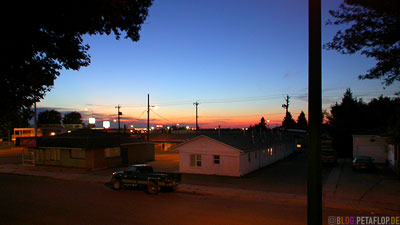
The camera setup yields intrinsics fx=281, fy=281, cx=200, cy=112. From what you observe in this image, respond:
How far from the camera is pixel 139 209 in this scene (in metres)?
13.2

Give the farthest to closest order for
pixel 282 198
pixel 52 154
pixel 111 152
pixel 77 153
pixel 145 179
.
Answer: pixel 52 154, pixel 111 152, pixel 77 153, pixel 145 179, pixel 282 198

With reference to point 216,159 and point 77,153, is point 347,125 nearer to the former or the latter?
point 216,159

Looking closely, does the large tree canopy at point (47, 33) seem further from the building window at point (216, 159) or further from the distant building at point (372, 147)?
the distant building at point (372, 147)

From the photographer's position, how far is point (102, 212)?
41.3ft

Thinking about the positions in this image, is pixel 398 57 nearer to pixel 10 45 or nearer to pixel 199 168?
pixel 10 45

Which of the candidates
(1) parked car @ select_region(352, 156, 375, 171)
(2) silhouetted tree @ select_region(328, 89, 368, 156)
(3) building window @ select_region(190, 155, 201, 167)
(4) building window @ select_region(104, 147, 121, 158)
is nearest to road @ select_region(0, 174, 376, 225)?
→ (3) building window @ select_region(190, 155, 201, 167)

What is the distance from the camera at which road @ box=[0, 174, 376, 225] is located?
11.4 metres

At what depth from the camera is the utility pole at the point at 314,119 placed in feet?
13.1

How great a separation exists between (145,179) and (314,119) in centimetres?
1505

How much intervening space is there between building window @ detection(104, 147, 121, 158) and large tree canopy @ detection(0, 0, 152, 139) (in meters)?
19.8

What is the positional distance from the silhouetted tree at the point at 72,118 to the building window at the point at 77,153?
347 ft

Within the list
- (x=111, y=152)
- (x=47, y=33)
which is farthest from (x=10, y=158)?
(x=47, y=33)

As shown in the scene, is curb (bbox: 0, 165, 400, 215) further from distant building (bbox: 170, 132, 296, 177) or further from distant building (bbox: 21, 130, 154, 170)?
distant building (bbox: 21, 130, 154, 170)

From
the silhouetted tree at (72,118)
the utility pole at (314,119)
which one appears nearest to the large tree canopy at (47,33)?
the utility pole at (314,119)
